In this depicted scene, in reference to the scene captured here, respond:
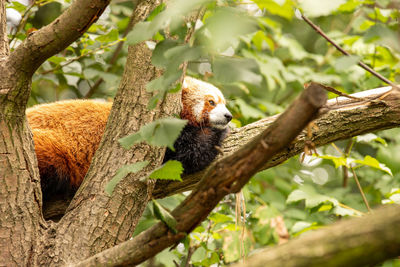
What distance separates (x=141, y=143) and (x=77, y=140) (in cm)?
102

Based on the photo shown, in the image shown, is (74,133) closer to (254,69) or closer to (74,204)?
(74,204)

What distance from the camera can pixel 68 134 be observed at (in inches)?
127

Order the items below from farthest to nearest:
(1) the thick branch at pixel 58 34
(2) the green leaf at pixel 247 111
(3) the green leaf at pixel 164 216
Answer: (2) the green leaf at pixel 247 111
(1) the thick branch at pixel 58 34
(3) the green leaf at pixel 164 216

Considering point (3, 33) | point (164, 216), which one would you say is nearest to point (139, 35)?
point (164, 216)

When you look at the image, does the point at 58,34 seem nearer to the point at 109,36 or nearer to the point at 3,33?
the point at 3,33

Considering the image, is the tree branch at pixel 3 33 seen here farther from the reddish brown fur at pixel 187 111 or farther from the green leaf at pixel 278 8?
the reddish brown fur at pixel 187 111

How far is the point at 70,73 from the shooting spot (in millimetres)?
3920

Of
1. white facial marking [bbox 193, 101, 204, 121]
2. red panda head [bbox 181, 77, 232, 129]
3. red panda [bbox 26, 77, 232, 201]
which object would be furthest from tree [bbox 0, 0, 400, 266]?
white facial marking [bbox 193, 101, 204, 121]

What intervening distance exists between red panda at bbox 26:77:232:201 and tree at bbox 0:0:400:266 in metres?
0.34

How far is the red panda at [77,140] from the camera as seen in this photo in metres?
2.96

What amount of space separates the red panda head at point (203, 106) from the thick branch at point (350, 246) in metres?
2.52

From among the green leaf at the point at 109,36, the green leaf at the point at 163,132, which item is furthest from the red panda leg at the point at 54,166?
the green leaf at the point at 163,132

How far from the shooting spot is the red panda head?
12.1ft

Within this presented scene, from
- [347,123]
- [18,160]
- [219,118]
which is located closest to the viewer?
[18,160]
